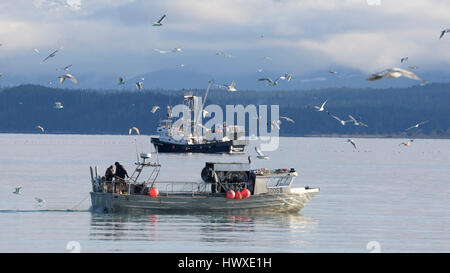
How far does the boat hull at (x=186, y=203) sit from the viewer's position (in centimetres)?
4984

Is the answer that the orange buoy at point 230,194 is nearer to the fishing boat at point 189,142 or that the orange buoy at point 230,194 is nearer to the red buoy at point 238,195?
the red buoy at point 238,195

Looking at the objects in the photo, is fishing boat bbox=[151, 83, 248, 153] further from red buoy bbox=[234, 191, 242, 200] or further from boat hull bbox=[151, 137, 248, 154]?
red buoy bbox=[234, 191, 242, 200]

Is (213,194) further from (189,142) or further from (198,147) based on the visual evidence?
(189,142)

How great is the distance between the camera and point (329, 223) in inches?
1996

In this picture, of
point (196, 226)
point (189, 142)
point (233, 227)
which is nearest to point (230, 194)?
point (233, 227)

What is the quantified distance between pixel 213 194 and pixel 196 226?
4.49m

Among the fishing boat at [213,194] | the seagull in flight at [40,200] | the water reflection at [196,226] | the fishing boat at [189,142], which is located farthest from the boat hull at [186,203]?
the fishing boat at [189,142]

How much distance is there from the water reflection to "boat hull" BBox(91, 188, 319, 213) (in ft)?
1.36

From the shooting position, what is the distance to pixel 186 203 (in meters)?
50.2

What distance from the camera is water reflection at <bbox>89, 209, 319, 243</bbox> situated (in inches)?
1690

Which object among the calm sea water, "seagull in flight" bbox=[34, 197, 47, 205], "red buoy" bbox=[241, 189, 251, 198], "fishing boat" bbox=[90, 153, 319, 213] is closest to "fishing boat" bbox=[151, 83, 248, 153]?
the calm sea water
